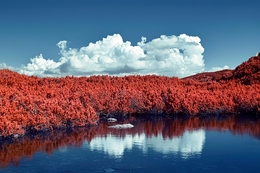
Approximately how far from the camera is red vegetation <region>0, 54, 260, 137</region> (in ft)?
139

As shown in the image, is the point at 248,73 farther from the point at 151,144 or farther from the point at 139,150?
the point at 139,150

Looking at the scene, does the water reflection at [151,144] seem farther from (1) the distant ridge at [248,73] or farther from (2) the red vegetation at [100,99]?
(1) the distant ridge at [248,73]

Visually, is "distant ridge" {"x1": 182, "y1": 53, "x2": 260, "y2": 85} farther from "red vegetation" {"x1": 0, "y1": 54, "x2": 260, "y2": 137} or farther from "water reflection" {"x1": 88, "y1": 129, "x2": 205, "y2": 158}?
"water reflection" {"x1": 88, "y1": 129, "x2": 205, "y2": 158}

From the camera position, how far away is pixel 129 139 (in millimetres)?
38219

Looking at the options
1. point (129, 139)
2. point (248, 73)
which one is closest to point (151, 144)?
point (129, 139)


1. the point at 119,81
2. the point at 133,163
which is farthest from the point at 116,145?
the point at 119,81

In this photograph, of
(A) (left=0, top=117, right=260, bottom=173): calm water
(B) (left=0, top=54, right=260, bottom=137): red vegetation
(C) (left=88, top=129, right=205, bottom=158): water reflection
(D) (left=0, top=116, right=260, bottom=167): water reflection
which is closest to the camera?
(A) (left=0, top=117, right=260, bottom=173): calm water

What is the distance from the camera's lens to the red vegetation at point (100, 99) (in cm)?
4250

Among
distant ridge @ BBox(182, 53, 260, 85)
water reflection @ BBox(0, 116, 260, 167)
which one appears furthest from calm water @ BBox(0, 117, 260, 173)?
distant ridge @ BBox(182, 53, 260, 85)

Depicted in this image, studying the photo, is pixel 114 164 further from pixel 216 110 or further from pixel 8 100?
pixel 216 110

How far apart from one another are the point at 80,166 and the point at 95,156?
10.6ft

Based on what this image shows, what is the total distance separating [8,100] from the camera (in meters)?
43.8

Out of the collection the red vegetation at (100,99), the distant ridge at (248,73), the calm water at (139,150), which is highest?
the distant ridge at (248,73)

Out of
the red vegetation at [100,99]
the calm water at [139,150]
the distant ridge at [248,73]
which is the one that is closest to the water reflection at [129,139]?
the calm water at [139,150]
